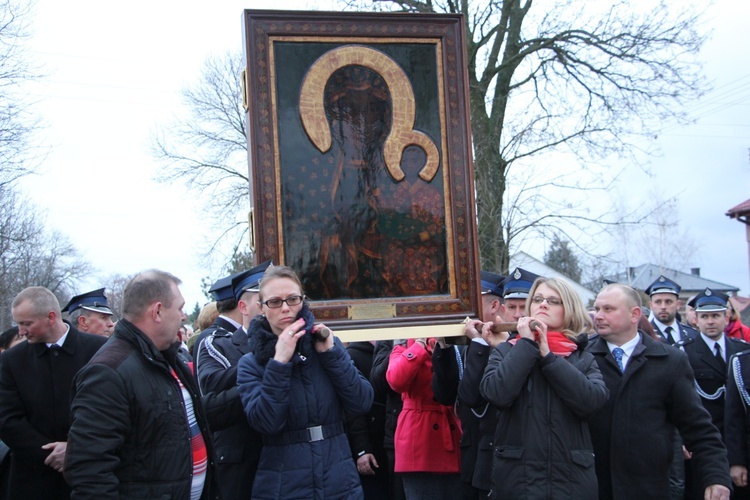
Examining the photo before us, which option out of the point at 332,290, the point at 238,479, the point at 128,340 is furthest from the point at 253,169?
the point at 238,479

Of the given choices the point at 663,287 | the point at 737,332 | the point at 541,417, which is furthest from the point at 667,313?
the point at 541,417

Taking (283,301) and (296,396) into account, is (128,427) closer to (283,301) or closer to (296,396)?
(296,396)

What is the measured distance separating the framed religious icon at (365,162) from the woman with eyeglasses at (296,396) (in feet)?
2.07

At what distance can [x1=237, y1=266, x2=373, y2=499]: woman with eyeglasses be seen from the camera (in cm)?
400

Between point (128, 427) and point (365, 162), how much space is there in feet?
7.80

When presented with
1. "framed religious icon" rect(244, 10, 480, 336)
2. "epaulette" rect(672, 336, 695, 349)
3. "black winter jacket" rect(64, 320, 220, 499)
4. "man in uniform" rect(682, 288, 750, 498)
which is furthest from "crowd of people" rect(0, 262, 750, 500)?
"epaulette" rect(672, 336, 695, 349)

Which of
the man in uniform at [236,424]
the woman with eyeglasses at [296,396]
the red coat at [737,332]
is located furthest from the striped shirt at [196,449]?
the red coat at [737,332]

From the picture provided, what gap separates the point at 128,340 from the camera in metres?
3.65

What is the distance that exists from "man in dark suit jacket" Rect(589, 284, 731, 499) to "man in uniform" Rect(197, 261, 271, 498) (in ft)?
7.00

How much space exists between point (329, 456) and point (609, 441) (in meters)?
1.81

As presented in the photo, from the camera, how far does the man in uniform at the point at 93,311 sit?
22.7 feet

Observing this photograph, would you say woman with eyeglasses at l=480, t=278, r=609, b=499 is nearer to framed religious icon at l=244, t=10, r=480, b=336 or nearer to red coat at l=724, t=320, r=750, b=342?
framed religious icon at l=244, t=10, r=480, b=336

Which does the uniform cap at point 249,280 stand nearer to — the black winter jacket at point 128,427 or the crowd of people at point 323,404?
the crowd of people at point 323,404

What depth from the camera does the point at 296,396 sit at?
413 centimetres
